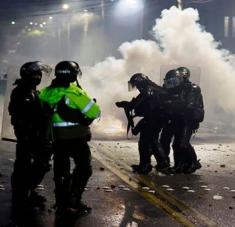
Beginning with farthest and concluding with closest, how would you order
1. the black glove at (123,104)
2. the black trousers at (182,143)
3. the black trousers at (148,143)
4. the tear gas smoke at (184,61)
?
1. the tear gas smoke at (184,61)
2. the black trousers at (182,143)
3. the black trousers at (148,143)
4. the black glove at (123,104)

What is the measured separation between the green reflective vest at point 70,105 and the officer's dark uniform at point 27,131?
13 centimetres

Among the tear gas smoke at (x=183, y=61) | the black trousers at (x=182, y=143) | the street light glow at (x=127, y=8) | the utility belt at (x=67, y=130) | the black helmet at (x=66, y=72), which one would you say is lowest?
the black trousers at (x=182, y=143)

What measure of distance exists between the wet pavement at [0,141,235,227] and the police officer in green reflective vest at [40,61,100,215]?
322 millimetres

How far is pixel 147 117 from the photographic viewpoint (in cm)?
828

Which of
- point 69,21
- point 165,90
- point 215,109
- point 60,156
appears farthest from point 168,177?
point 69,21

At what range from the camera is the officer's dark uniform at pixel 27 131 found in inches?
215

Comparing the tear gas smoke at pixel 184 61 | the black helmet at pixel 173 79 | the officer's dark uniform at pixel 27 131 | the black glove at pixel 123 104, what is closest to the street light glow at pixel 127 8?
the tear gas smoke at pixel 184 61

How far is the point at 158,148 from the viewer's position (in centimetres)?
848

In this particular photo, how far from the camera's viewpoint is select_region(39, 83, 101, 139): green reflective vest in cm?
→ 532

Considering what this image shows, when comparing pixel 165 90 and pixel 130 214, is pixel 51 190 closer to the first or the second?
pixel 130 214

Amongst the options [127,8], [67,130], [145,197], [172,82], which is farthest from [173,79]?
[127,8]

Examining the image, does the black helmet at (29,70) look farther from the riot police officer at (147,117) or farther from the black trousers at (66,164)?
the riot police officer at (147,117)

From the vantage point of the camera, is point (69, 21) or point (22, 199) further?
point (69, 21)

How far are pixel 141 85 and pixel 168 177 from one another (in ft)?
5.58
